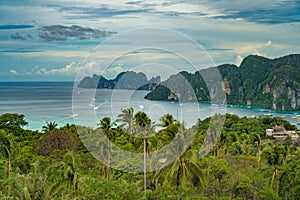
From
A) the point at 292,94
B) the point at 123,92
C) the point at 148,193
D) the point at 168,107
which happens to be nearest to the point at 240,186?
the point at 148,193

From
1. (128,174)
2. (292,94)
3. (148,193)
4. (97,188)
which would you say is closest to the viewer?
(97,188)

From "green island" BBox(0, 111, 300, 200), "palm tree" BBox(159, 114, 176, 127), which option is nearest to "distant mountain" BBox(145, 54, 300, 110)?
"green island" BBox(0, 111, 300, 200)

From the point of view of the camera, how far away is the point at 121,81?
40.8 ft

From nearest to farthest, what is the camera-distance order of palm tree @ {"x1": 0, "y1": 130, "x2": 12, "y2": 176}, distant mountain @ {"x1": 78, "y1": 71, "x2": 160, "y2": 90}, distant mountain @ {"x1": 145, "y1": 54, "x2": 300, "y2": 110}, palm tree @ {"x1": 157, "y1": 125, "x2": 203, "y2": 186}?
1. distant mountain @ {"x1": 78, "y1": 71, "x2": 160, "y2": 90}
2. palm tree @ {"x1": 157, "y1": 125, "x2": 203, "y2": 186}
3. palm tree @ {"x1": 0, "y1": 130, "x2": 12, "y2": 176}
4. distant mountain @ {"x1": 145, "y1": 54, "x2": 300, "y2": 110}

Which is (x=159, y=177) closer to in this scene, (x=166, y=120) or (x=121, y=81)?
(x=166, y=120)

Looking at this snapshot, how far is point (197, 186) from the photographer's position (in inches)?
625

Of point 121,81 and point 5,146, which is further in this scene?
point 5,146

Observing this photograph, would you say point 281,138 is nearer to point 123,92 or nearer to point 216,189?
point 216,189

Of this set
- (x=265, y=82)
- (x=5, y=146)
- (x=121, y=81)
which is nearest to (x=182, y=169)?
(x=121, y=81)

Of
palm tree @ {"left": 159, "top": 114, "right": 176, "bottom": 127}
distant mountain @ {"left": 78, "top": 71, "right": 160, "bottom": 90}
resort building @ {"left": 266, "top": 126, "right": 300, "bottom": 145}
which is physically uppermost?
distant mountain @ {"left": 78, "top": 71, "right": 160, "bottom": 90}

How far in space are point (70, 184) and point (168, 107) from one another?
5154 mm

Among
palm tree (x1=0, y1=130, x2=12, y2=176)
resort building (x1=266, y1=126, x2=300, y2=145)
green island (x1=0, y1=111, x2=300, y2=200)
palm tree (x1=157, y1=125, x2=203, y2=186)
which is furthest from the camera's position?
resort building (x1=266, y1=126, x2=300, y2=145)

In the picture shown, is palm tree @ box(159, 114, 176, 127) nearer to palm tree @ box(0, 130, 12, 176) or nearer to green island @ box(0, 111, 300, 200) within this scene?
green island @ box(0, 111, 300, 200)

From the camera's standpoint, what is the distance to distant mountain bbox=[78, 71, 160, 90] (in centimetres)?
1224
